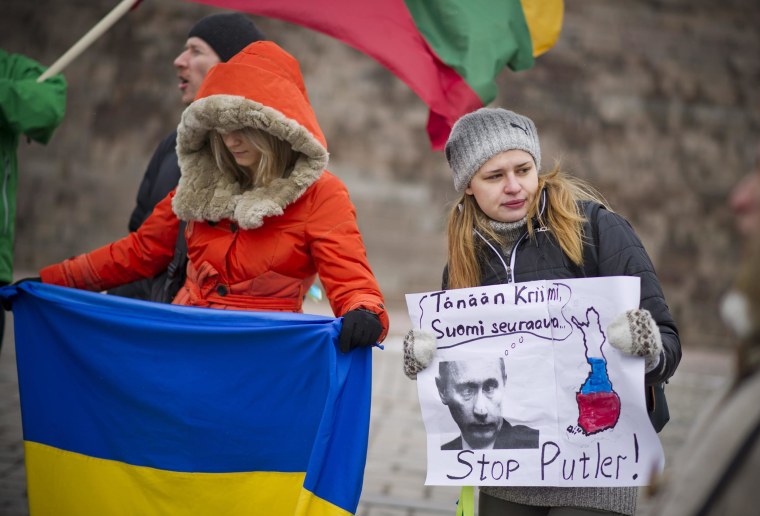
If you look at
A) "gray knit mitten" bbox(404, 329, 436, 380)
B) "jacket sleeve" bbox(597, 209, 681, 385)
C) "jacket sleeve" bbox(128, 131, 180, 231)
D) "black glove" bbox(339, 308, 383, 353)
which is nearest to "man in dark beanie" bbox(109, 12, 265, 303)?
"jacket sleeve" bbox(128, 131, 180, 231)

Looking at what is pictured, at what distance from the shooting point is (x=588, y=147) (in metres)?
12.0

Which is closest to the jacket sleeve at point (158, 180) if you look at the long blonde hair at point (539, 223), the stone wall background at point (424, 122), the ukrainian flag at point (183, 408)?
the ukrainian flag at point (183, 408)

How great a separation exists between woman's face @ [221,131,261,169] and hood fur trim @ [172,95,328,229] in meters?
0.04

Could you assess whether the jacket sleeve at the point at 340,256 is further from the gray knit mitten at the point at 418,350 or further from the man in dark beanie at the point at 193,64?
the man in dark beanie at the point at 193,64

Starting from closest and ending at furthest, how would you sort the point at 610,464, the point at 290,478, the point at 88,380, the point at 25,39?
the point at 610,464 < the point at 290,478 < the point at 88,380 < the point at 25,39

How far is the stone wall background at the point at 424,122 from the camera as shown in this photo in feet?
38.1

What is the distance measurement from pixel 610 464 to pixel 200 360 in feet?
4.62

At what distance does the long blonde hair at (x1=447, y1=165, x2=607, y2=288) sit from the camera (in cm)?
276

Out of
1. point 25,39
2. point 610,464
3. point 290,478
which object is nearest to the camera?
point 610,464

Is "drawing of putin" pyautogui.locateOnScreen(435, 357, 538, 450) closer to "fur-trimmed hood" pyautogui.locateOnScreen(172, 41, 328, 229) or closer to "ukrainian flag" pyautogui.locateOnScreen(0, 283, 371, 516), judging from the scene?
"ukrainian flag" pyautogui.locateOnScreen(0, 283, 371, 516)

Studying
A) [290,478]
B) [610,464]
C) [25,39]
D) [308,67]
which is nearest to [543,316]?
[610,464]

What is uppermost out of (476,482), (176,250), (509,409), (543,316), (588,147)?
(588,147)

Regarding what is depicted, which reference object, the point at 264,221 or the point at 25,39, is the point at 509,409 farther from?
the point at 25,39

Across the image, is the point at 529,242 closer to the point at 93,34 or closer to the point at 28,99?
the point at 93,34
